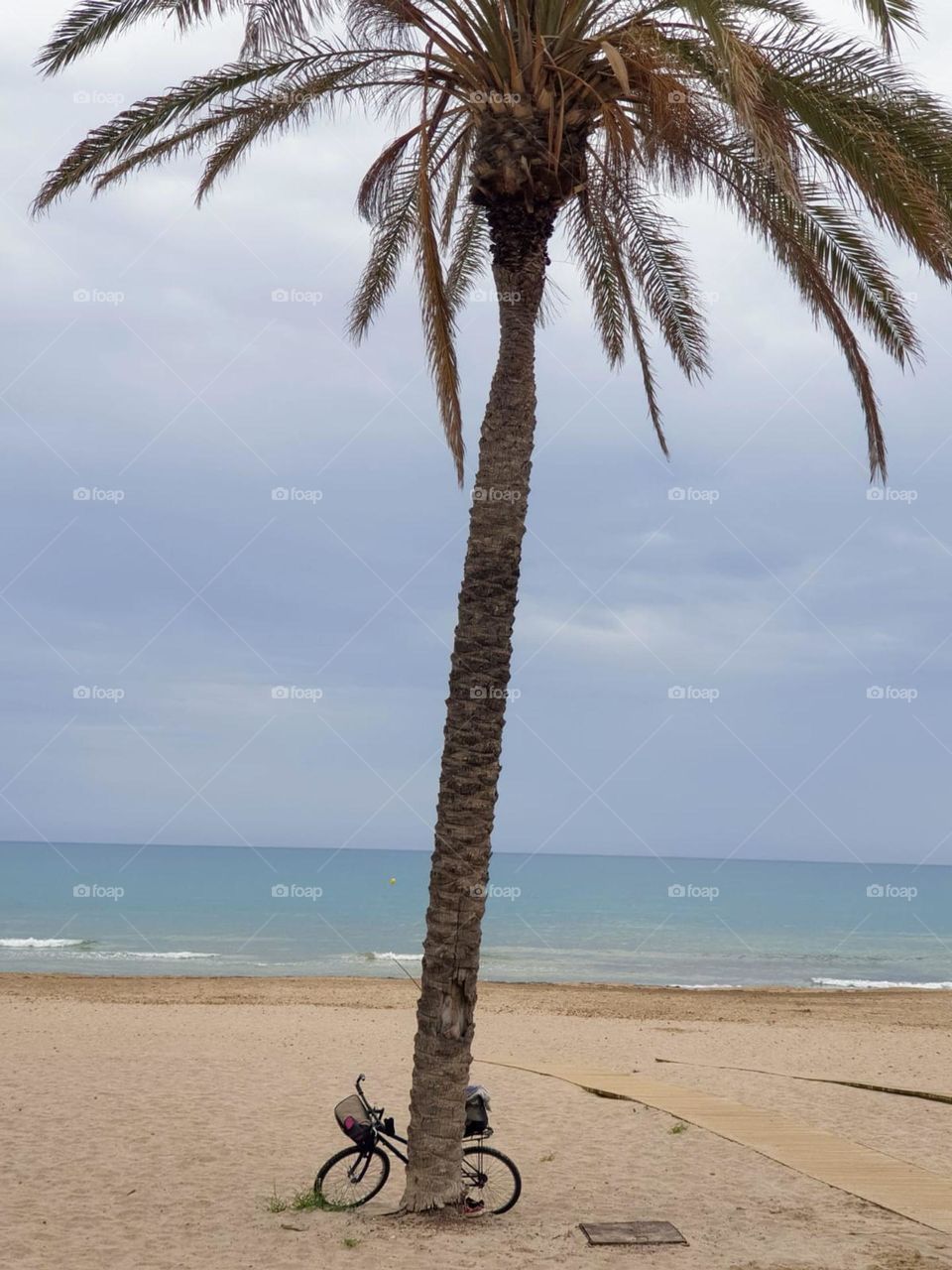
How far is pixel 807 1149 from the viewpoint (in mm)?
9672

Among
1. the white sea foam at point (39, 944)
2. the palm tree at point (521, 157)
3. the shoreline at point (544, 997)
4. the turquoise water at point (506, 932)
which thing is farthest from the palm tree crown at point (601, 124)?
the white sea foam at point (39, 944)

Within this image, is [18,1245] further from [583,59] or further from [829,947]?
[829,947]

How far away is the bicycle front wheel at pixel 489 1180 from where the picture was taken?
769cm

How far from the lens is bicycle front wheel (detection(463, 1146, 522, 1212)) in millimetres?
7688

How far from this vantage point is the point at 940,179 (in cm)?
749

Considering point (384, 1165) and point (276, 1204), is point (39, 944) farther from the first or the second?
point (384, 1165)

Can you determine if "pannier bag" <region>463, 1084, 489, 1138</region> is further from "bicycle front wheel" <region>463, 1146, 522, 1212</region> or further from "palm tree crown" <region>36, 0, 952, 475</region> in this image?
"palm tree crown" <region>36, 0, 952, 475</region>

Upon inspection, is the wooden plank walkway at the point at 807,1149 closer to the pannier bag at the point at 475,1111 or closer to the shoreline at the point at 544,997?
the pannier bag at the point at 475,1111

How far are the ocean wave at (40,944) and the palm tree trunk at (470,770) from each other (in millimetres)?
36623

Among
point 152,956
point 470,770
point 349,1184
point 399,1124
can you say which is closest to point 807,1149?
point 399,1124

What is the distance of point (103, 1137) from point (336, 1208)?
10.9ft

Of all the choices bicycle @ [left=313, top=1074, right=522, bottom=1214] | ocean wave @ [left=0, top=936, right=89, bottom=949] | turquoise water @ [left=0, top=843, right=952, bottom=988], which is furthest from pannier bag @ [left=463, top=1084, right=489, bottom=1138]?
ocean wave @ [left=0, top=936, right=89, bottom=949]

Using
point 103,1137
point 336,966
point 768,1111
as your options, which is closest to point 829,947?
point 336,966

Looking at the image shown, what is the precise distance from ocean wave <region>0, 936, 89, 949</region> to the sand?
2010 centimetres
